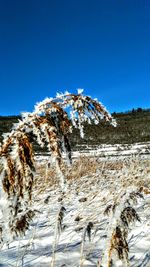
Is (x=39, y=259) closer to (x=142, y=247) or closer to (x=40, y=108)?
(x=142, y=247)

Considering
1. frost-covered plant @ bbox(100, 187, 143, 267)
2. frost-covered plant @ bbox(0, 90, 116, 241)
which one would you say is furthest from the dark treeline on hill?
frost-covered plant @ bbox(0, 90, 116, 241)

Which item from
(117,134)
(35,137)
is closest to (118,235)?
(35,137)

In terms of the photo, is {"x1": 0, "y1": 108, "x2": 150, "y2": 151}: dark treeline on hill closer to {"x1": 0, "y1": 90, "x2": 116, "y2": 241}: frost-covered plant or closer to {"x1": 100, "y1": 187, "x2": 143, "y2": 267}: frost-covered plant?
{"x1": 100, "y1": 187, "x2": 143, "y2": 267}: frost-covered plant

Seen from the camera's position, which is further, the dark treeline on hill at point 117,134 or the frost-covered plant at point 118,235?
the dark treeline on hill at point 117,134

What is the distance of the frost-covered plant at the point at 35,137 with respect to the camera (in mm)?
1544

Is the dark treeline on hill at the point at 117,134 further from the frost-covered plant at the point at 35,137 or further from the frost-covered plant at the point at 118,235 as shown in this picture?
the frost-covered plant at the point at 35,137

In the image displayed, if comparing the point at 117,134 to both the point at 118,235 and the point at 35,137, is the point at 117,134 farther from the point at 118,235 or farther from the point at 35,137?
the point at 35,137

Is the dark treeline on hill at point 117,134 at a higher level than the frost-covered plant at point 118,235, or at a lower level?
higher

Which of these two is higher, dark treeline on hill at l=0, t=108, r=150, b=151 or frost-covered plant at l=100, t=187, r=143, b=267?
dark treeline on hill at l=0, t=108, r=150, b=151

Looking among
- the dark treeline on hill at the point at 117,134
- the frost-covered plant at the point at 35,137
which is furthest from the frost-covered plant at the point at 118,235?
the dark treeline on hill at the point at 117,134

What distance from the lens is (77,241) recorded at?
501 centimetres

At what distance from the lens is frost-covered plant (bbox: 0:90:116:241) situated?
60.8 inches

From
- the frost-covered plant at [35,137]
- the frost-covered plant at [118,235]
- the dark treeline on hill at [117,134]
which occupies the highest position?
Answer: the dark treeline on hill at [117,134]

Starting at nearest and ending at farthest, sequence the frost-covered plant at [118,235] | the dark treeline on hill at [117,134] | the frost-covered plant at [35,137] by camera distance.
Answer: the frost-covered plant at [35,137] < the frost-covered plant at [118,235] < the dark treeline on hill at [117,134]
